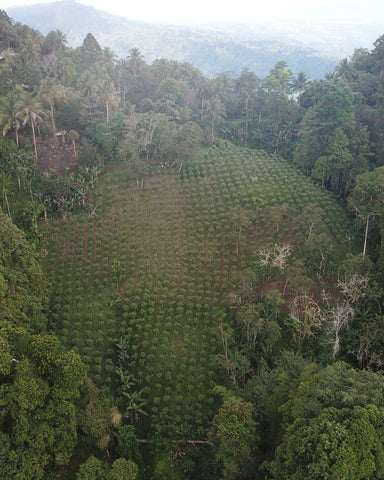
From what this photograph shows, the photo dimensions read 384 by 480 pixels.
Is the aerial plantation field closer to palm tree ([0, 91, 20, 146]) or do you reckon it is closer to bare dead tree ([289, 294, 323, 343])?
bare dead tree ([289, 294, 323, 343])

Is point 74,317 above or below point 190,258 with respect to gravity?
below

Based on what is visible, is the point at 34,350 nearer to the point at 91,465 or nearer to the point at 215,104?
the point at 91,465

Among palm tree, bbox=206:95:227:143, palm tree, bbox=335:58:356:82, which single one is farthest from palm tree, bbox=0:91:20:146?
palm tree, bbox=335:58:356:82

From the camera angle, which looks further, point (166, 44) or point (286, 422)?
point (166, 44)

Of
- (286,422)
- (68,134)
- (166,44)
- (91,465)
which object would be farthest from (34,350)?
(166,44)

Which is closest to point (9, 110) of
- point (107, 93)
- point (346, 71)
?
point (107, 93)

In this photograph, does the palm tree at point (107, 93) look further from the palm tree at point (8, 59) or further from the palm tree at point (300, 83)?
the palm tree at point (300, 83)

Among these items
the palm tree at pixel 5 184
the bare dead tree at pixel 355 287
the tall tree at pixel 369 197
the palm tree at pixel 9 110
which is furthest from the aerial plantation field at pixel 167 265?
the palm tree at pixel 9 110

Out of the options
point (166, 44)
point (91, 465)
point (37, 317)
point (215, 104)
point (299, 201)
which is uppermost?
point (166, 44)
